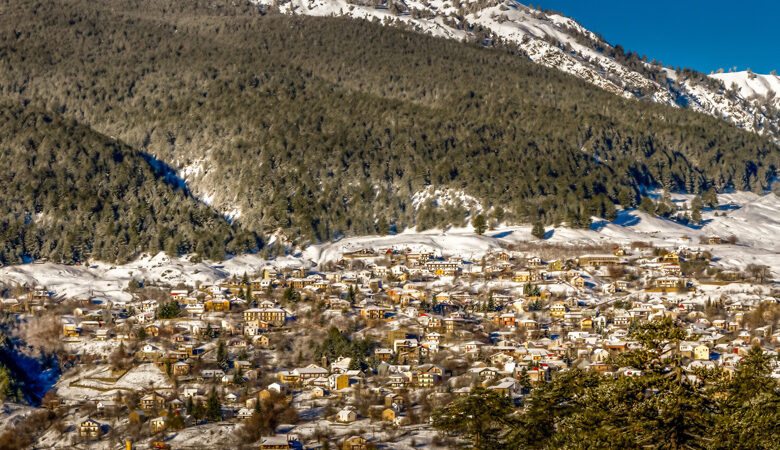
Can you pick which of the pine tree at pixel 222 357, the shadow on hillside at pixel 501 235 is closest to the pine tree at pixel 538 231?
the shadow on hillside at pixel 501 235

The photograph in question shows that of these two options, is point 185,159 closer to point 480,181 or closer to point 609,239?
point 480,181

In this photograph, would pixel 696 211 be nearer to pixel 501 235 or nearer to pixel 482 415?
pixel 501 235

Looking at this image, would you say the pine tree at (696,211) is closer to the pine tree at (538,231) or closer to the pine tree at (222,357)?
the pine tree at (538,231)

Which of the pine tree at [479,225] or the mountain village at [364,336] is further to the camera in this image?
the pine tree at [479,225]

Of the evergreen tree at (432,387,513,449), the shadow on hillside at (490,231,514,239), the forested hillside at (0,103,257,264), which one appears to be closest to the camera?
the evergreen tree at (432,387,513,449)

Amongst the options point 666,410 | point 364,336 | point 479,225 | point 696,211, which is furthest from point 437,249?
point 666,410

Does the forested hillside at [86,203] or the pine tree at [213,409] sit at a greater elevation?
the forested hillside at [86,203]

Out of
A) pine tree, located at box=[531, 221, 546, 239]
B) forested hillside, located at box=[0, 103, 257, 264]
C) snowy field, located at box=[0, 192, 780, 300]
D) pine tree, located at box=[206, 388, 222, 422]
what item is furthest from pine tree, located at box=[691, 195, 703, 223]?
pine tree, located at box=[206, 388, 222, 422]

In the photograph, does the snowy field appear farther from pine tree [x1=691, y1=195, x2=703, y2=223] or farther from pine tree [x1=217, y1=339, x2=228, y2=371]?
pine tree [x1=217, y1=339, x2=228, y2=371]
